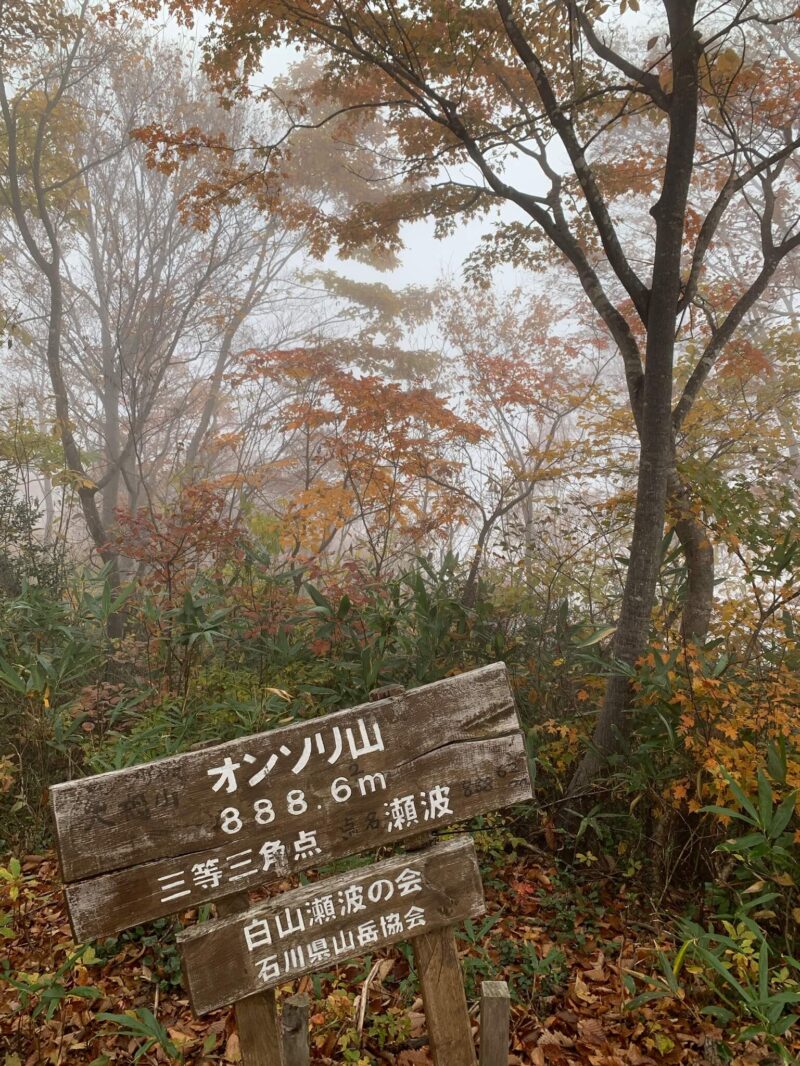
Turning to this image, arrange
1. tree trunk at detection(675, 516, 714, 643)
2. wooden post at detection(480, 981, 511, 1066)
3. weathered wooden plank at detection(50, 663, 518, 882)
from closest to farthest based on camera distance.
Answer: weathered wooden plank at detection(50, 663, 518, 882)
wooden post at detection(480, 981, 511, 1066)
tree trunk at detection(675, 516, 714, 643)

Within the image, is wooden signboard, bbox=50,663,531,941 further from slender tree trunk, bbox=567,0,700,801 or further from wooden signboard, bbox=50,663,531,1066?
slender tree trunk, bbox=567,0,700,801

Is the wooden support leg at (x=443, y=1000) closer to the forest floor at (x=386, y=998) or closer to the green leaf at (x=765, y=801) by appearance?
the forest floor at (x=386, y=998)

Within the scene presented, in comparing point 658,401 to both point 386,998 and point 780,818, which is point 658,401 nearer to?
point 780,818

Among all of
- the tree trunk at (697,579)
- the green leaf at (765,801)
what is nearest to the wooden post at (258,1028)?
the green leaf at (765,801)

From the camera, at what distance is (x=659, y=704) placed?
3141mm

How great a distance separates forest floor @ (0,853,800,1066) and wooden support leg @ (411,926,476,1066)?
24.3 inches

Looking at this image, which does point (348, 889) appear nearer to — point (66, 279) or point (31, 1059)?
point (31, 1059)

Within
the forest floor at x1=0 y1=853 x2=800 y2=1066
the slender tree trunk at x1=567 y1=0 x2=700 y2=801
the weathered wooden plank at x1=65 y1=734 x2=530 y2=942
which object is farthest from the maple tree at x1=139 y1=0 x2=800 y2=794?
the weathered wooden plank at x1=65 y1=734 x2=530 y2=942

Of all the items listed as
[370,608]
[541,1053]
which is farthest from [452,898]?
[370,608]

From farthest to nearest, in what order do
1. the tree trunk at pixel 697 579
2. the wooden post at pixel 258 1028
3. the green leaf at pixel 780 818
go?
the tree trunk at pixel 697 579 < the green leaf at pixel 780 818 < the wooden post at pixel 258 1028

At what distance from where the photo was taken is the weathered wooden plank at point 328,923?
65.1 inches

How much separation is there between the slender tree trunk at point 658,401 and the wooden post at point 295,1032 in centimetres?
214

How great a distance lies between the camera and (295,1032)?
175 cm

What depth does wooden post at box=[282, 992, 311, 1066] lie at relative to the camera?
1744 mm
